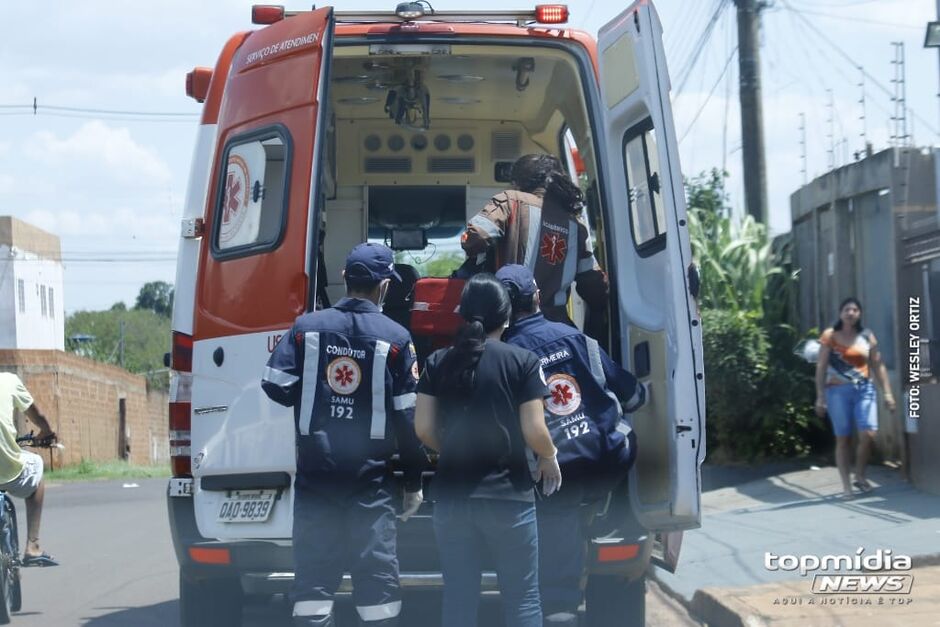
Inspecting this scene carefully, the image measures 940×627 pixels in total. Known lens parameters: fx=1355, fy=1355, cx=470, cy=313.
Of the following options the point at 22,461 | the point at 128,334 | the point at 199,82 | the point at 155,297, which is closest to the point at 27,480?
the point at 22,461

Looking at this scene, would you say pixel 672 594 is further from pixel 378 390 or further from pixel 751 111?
pixel 751 111

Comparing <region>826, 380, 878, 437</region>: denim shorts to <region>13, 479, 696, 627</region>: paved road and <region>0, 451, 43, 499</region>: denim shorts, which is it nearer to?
<region>13, 479, 696, 627</region>: paved road

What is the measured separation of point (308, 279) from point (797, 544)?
4640 millimetres

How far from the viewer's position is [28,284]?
161ft

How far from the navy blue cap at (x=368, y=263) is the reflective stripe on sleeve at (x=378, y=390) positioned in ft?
0.93

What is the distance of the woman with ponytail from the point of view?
500cm

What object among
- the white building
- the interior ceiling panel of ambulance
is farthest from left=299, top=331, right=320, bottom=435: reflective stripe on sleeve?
the white building

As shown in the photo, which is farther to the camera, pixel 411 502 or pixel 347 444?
pixel 411 502

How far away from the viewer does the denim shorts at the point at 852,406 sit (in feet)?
35.6

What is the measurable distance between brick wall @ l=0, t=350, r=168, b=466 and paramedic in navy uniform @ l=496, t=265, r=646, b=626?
22.4 m

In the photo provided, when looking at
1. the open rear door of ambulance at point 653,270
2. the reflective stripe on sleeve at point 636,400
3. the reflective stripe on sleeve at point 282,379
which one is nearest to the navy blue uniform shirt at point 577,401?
the reflective stripe on sleeve at point 636,400

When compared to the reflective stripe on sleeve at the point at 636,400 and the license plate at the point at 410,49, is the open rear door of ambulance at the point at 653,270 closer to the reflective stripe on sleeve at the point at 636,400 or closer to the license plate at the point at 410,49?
the reflective stripe on sleeve at the point at 636,400

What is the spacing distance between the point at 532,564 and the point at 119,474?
25444 mm

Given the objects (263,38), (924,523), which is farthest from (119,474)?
(263,38)
